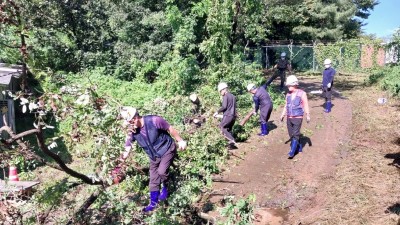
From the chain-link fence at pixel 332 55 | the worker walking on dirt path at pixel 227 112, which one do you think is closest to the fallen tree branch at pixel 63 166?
the worker walking on dirt path at pixel 227 112

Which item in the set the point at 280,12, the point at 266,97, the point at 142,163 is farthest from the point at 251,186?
the point at 280,12

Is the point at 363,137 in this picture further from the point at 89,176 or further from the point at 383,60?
the point at 383,60

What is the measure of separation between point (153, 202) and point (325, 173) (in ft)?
11.8

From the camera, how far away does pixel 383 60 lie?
2658 centimetres

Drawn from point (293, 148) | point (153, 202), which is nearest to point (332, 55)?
point (293, 148)

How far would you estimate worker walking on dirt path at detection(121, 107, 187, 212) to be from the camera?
19.1 ft

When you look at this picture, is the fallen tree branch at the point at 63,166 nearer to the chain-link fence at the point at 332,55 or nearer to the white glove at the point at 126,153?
the white glove at the point at 126,153

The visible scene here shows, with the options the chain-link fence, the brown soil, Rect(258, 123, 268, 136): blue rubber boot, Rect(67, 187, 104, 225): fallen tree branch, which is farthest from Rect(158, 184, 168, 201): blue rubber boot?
the chain-link fence

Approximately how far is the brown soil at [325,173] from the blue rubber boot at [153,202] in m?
1.26

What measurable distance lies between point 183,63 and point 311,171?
7131 millimetres

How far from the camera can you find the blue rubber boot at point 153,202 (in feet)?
19.0

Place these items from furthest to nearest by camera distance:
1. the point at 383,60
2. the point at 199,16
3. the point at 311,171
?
the point at 383,60 → the point at 199,16 → the point at 311,171

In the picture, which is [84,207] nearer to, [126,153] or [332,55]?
[126,153]

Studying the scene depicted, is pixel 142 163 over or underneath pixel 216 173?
over
